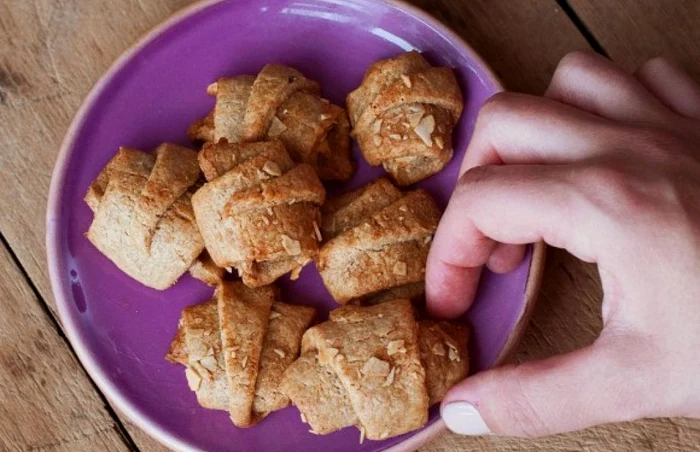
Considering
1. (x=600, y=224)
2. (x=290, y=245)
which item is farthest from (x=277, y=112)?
(x=600, y=224)

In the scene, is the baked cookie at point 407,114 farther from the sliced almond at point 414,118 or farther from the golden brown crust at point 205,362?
the golden brown crust at point 205,362

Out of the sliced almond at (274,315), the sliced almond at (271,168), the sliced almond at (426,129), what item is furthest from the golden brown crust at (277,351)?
the sliced almond at (426,129)

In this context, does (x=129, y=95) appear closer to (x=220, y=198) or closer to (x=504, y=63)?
(x=220, y=198)

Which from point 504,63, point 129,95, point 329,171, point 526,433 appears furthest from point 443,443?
point 129,95

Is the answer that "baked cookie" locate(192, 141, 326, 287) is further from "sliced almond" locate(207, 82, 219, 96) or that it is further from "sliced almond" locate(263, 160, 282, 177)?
"sliced almond" locate(207, 82, 219, 96)

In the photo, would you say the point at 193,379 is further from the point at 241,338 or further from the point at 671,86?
the point at 671,86
